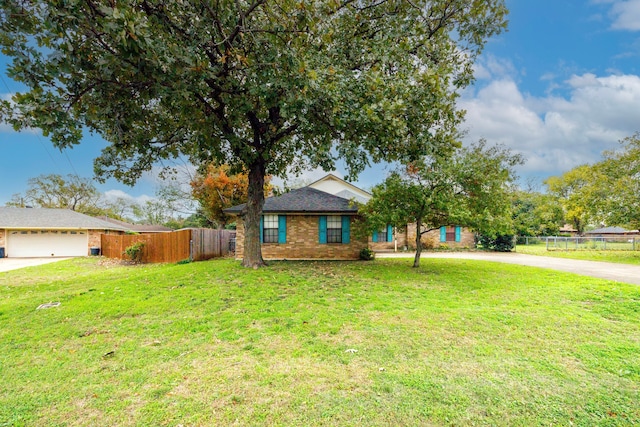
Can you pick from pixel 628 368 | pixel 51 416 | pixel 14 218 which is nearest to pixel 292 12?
pixel 51 416

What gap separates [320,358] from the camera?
3.56m

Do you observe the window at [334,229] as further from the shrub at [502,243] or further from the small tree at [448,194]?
the shrub at [502,243]

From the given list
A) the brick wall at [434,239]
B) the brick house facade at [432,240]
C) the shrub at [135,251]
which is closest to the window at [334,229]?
the brick house facade at [432,240]

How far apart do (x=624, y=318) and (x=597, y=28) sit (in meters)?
12.9

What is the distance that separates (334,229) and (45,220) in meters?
20.5

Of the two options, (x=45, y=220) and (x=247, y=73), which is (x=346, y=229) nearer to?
(x=247, y=73)

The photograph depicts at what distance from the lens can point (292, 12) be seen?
5859mm

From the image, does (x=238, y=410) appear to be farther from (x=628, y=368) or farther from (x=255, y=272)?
(x=255, y=272)

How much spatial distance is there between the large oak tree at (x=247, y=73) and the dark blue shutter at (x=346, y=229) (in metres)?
4.66

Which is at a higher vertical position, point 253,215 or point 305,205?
point 305,205

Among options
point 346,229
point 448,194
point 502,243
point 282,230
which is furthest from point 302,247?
point 502,243

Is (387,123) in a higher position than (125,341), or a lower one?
higher

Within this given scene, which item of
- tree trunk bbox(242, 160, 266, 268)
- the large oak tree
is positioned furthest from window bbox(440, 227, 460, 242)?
→ tree trunk bbox(242, 160, 266, 268)

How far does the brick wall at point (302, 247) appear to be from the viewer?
14.5m
